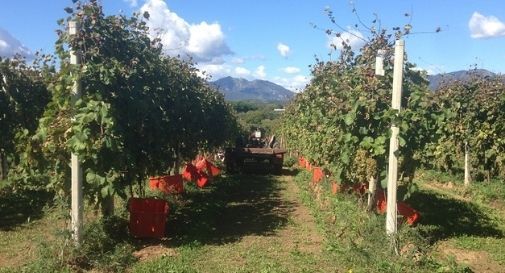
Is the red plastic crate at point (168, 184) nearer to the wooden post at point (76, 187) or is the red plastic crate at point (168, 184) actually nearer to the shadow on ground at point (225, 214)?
the shadow on ground at point (225, 214)

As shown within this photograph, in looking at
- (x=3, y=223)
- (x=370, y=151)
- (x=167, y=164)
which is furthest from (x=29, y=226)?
(x=370, y=151)

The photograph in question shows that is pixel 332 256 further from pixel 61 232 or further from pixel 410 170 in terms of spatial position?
pixel 61 232

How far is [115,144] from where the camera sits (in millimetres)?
6414

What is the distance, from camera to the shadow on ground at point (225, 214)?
827 centimetres

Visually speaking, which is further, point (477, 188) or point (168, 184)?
point (477, 188)

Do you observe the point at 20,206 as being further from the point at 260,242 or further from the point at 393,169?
the point at 393,169

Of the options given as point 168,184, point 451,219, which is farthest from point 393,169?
point 168,184

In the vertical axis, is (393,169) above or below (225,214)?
above

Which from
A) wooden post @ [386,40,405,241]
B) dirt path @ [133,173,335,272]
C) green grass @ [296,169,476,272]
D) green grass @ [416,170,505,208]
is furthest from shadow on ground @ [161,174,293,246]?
green grass @ [416,170,505,208]

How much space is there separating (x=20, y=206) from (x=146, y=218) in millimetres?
4120

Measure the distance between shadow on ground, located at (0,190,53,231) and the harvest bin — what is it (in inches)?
94.8

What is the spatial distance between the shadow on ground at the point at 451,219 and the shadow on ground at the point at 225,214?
8.60 ft

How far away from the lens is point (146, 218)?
25.4 ft

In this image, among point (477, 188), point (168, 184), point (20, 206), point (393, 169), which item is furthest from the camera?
point (477, 188)
